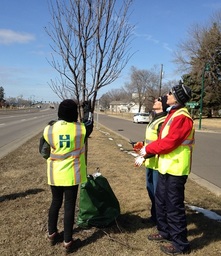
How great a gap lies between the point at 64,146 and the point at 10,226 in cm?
151

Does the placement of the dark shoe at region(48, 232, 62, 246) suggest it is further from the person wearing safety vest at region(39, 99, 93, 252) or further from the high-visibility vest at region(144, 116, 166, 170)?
the high-visibility vest at region(144, 116, 166, 170)

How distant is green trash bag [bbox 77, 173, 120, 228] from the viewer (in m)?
3.97

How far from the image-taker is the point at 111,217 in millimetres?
Result: 4055

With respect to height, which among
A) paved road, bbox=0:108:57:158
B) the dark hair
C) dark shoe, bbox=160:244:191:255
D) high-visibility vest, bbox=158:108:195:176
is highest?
the dark hair

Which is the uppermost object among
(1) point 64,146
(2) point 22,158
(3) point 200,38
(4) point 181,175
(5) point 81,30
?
(3) point 200,38

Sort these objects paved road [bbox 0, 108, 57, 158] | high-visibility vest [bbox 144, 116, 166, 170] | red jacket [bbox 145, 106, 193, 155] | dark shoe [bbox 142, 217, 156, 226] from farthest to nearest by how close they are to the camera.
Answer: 1. paved road [bbox 0, 108, 57, 158]
2. dark shoe [bbox 142, 217, 156, 226]
3. high-visibility vest [bbox 144, 116, 166, 170]
4. red jacket [bbox 145, 106, 193, 155]

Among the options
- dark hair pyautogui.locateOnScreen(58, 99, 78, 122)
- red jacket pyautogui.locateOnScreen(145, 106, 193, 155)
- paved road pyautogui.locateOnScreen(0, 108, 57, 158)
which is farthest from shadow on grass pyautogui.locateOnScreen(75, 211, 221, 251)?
paved road pyautogui.locateOnScreen(0, 108, 57, 158)

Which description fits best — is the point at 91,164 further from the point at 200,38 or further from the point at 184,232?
the point at 200,38

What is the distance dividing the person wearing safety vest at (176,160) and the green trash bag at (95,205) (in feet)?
2.68

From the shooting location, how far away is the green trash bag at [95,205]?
3.97 meters

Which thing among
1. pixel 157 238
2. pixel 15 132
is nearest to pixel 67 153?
pixel 157 238

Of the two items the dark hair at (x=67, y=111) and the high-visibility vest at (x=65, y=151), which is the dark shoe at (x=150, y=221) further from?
the dark hair at (x=67, y=111)

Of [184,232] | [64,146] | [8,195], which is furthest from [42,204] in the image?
[184,232]

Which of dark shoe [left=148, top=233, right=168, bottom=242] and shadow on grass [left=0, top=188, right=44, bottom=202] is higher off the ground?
dark shoe [left=148, top=233, right=168, bottom=242]
